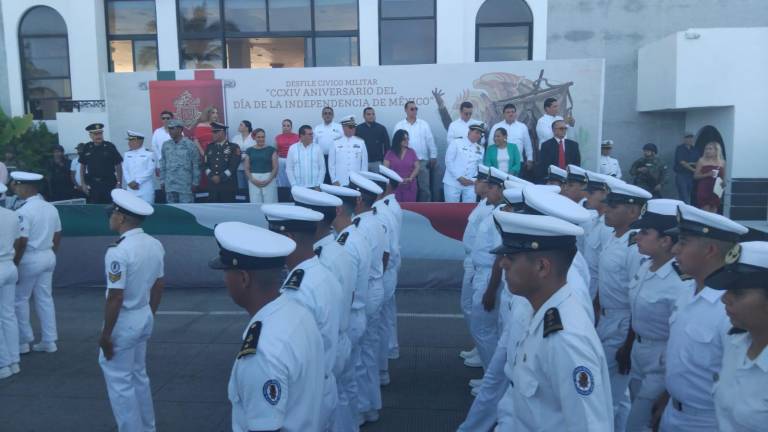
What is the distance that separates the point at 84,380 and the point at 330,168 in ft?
20.2

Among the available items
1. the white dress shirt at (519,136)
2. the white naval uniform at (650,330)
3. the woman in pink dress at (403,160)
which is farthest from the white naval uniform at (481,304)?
the white dress shirt at (519,136)

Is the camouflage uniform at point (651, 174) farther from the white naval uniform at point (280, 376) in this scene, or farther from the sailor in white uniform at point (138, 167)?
the white naval uniform at point (280, 376)

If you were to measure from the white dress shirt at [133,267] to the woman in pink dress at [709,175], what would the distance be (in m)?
11.4

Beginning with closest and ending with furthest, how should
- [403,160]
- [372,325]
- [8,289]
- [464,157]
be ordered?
[372,325] → [8,289] → [464,157] → [403,160]

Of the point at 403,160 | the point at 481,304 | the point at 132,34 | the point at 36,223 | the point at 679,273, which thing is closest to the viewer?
the point at 679,273

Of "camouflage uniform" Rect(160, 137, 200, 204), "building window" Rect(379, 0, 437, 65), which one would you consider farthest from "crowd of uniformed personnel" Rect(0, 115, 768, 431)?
"building window" Rect(379, 0, 437, 65)

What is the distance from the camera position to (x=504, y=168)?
1084cm

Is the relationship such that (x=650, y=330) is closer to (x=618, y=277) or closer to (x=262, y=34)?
(x=618, y=277)

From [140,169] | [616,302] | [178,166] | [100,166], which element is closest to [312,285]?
[616,302]

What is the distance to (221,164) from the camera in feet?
37.9

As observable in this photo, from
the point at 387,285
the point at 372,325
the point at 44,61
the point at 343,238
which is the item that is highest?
the point at 44,61

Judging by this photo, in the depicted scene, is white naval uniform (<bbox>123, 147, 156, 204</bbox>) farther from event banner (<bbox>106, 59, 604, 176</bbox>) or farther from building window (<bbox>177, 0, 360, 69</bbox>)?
building window (<bbox>177, 0, 360, 69</bbox>)

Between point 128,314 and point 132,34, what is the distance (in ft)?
54.4

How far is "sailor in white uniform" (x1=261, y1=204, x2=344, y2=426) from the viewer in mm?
3260
